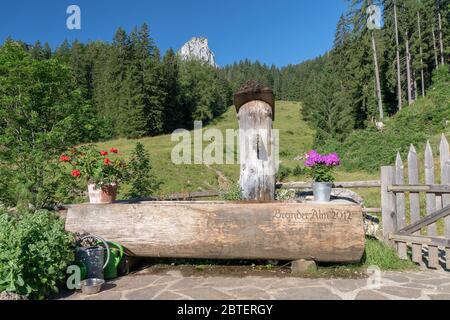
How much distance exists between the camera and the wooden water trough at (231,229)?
15.0 feet

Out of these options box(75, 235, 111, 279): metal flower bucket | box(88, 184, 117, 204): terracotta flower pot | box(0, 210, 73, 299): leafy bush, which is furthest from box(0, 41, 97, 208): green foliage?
box(0, 210, 73, 299): leafy bush

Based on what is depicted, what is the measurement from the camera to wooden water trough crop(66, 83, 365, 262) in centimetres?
458

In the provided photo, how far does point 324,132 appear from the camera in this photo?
2906cm

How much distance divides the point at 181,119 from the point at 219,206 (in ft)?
151

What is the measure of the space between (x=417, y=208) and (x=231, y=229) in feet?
9.91

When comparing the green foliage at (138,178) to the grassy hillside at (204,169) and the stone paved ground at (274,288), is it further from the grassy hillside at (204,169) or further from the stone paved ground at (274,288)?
the stone paved ground at (274,288)

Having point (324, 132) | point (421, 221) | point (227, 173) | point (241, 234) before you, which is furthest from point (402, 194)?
point (324, 132)

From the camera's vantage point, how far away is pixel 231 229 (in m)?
4.77

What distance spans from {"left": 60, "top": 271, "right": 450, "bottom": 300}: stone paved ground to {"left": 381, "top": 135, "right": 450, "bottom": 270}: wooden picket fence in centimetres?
41

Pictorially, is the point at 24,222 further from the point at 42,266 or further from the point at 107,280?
the point at 107,280

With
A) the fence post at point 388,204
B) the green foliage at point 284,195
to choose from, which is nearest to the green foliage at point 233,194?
the green foliage at point 284,195

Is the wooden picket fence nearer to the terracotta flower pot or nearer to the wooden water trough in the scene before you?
the wooden water trough

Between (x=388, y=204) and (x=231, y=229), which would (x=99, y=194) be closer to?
(x=231, y=229)

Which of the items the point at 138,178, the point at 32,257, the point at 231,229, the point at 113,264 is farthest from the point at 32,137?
the point at 231,229
